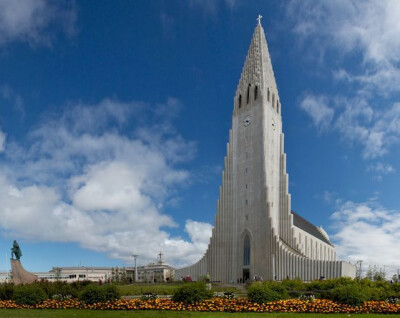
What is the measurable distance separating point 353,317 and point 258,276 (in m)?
42.0

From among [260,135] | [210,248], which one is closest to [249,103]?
[260,135]

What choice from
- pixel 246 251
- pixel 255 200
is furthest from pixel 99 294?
pixel 246 251

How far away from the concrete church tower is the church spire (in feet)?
0.36

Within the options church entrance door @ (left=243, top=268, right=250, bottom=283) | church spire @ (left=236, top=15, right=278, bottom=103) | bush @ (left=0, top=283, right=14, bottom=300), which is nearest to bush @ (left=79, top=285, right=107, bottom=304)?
bush @ (left=0, top=283, right=14, bottom=300)

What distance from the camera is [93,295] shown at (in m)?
18.6

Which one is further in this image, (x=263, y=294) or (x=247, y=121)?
(x=247, y=121)

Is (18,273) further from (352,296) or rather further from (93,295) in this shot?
(352,296)

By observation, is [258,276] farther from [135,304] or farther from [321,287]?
[135,304]

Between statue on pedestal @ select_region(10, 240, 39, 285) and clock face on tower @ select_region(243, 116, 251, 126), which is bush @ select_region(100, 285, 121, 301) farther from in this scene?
clock face on tower @ select_region(243, 116, 251, 126)

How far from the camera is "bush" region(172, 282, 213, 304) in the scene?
59.9 feet

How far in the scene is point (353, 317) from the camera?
1501 cm

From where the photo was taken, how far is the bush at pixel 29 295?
19.5 meters

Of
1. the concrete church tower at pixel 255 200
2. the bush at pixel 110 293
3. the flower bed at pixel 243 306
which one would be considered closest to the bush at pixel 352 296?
the flower bed at pixel 243 306

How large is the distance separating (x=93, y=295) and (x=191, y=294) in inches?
172
